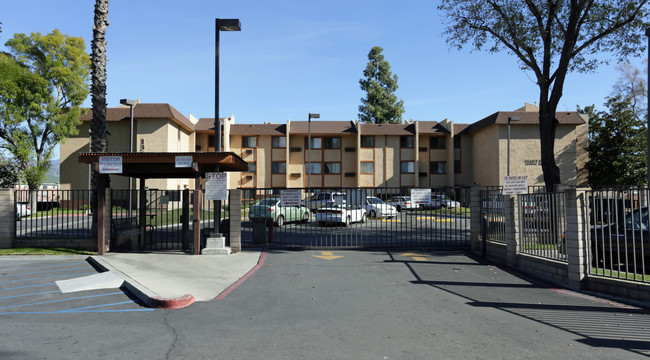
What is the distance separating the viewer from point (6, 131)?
3238 centimetres

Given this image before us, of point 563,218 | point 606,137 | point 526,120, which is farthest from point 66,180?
point 606,137

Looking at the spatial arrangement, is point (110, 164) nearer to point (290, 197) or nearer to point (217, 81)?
point (217, 81)

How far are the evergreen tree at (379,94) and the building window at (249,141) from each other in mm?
19549

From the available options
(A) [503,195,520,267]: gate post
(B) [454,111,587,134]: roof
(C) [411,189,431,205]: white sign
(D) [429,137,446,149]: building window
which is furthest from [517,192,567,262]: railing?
(D) [429,137,446,149]: building window

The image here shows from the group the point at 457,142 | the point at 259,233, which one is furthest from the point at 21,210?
the point at 457,142

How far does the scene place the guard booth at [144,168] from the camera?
12.3 m

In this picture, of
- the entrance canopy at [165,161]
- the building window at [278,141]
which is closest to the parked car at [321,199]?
the entrance canopy at [165,161]

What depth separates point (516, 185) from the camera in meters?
11.3

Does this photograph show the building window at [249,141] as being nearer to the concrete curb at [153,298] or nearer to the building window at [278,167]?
the building window at [278,167]

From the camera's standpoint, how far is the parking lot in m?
7.34

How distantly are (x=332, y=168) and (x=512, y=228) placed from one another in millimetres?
36098

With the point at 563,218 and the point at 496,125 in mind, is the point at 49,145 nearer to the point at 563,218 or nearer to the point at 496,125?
the point at 563,218

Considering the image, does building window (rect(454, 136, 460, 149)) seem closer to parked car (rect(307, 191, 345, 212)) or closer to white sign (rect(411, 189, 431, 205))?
parked car (rect(307, 191, 345, 212))

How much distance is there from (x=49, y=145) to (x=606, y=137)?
5206cm
